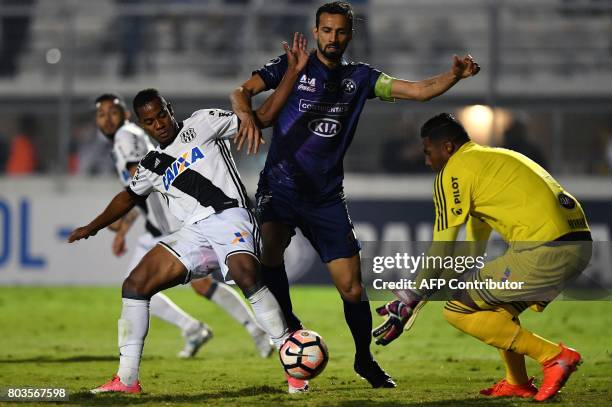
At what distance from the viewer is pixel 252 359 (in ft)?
31.5

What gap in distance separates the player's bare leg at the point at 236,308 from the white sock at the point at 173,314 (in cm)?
28

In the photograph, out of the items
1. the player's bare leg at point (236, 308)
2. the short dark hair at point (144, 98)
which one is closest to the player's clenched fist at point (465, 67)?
the short dark hair at point (144, 98)

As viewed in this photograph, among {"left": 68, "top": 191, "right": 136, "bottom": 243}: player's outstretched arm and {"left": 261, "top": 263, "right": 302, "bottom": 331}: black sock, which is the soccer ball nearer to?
{"left": 261, "top": 263, "right": 302, "bottom": 331}: black sock

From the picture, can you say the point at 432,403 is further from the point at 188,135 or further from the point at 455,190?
the point at 188,135

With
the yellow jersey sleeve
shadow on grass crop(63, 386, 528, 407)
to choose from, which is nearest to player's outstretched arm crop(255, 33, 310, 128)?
the yellow jersey sleeve

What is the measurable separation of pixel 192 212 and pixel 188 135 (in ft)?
1.71

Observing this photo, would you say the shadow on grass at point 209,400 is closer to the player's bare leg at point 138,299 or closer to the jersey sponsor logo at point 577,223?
the player's bare leg at point 138,299

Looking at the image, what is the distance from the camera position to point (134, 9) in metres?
17.3

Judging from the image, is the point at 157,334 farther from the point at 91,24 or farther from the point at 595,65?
the point at 595,65

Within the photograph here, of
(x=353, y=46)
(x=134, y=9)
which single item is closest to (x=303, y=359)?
(x=353, y=46)

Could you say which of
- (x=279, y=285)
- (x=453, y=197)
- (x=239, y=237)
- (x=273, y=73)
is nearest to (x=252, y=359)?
(x=279, y=285)

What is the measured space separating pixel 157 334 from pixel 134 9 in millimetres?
7200

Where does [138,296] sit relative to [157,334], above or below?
above

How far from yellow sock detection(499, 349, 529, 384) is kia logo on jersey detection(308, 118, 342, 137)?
1.85m
